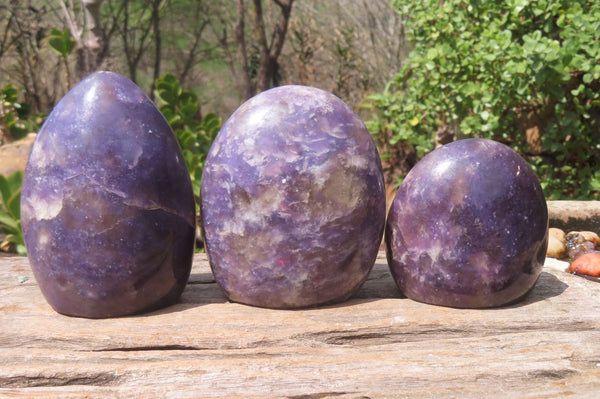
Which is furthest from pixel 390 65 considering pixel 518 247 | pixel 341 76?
pixel 518 247

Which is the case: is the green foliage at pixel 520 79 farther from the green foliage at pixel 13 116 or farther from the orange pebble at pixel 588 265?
the green foliage at pixel 13 116

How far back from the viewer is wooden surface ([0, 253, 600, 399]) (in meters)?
1.57

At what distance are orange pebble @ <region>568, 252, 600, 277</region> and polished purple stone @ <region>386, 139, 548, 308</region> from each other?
100 cm

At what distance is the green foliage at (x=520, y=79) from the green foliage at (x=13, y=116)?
395 centimetres

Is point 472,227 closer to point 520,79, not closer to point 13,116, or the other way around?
point 520,79

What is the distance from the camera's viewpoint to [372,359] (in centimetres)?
168

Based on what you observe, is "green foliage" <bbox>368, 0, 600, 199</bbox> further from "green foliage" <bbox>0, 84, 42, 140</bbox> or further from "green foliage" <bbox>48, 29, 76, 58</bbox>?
"green foliage" <bbox>0, 84, 42, 140</bbox>

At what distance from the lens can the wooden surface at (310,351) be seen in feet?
5.16

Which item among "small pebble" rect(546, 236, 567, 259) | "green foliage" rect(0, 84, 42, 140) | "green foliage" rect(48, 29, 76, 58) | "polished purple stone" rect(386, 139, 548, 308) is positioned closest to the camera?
"polished purple stone" rect(386, 139, 548, 308)

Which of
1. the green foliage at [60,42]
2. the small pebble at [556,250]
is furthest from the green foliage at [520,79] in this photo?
the green foliage at [60,42]

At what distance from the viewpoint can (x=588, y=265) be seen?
9.30 feet

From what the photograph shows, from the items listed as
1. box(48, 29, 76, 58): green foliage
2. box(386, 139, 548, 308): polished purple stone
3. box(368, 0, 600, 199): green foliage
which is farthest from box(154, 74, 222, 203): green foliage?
box(386, 139, 548, 308): polished purple stone

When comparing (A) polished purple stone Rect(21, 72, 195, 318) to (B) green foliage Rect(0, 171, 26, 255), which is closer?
(A) polished purple stone Rect(21, 72, 195, 318)

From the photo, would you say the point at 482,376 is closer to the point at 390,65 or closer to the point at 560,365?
the point at 560,365
